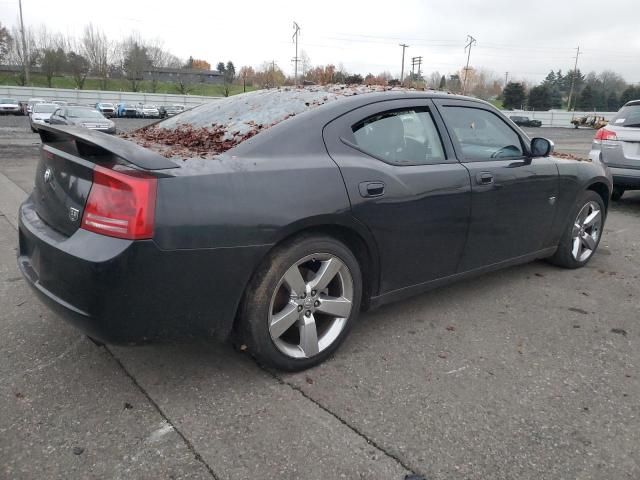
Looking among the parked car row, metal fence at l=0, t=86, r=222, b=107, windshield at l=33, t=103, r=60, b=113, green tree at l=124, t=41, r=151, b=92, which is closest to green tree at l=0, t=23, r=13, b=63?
green tree at l=124, t=41, r=151, b=92

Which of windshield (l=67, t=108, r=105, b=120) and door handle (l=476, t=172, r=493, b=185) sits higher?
door handle (l=476, t=172, r=493, b=185)

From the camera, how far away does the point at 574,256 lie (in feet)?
15.5

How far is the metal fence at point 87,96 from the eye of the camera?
55.2 m

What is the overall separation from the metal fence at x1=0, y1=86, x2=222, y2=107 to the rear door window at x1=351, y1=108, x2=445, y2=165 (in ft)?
170

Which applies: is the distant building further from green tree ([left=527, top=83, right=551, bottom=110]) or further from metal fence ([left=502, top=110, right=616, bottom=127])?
metal fence ([left=502, top=110, right=616, bottom=127])

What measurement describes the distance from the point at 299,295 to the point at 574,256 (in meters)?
3.14

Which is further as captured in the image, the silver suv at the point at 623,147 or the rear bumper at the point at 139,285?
the silver suv at the point at 623,147

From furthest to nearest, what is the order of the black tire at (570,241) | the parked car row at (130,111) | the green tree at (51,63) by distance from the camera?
1. the green tree at (51,63)
2. the parked car row at (130,111)
3. the black tire at (570,241)

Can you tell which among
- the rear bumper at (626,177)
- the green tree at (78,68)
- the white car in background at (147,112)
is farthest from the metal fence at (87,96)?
the rear bumper at (626,177)

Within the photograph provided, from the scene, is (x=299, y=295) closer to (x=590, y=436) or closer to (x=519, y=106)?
(x=590, y=436)

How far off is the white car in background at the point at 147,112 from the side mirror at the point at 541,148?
164 feet

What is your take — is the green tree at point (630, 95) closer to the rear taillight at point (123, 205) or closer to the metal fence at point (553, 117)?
the metal fence at point (553, 117)

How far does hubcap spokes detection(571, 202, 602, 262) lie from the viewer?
15.4 feet

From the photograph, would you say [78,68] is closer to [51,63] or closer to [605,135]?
[51,63]
